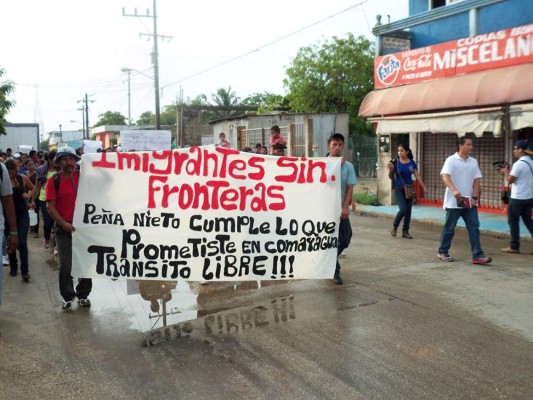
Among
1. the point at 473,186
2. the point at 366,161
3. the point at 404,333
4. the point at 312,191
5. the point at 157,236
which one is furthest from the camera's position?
the point at 366,161

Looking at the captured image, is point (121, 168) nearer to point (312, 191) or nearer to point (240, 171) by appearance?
point (240, 171)

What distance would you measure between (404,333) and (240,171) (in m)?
2.35

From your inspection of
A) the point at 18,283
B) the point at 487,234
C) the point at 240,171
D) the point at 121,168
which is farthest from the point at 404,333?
the point at 487,234

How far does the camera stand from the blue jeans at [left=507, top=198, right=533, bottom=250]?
8375 mm

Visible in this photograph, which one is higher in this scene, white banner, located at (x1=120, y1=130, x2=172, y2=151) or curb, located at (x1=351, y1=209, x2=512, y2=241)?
white banner, located at (x1=120, y1=130, x2=172, y2=151)

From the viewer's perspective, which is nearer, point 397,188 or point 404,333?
point 404,333

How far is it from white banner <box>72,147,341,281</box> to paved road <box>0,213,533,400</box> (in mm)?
490

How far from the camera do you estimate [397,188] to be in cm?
1002

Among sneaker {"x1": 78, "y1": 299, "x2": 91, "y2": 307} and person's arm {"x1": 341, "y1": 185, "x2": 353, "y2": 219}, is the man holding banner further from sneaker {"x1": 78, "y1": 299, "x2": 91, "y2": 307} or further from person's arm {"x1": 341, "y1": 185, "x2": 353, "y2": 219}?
sneaker {"x1": 78, "y1": 299, "x2": 91, "y2": 307}

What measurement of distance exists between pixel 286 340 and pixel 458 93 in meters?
9.13

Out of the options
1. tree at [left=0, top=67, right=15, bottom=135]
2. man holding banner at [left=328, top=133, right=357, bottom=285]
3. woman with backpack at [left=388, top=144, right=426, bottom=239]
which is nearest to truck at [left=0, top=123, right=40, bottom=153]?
tree at [left=0, top=67, right=15, bottom=135]

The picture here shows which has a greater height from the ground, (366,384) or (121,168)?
(121,168)

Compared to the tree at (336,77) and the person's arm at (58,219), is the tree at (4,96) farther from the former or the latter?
the person's arm at (58,219)

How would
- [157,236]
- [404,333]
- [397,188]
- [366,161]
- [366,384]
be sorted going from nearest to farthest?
[366,384], [404,333], [157,236], [397,188], [366,161]
